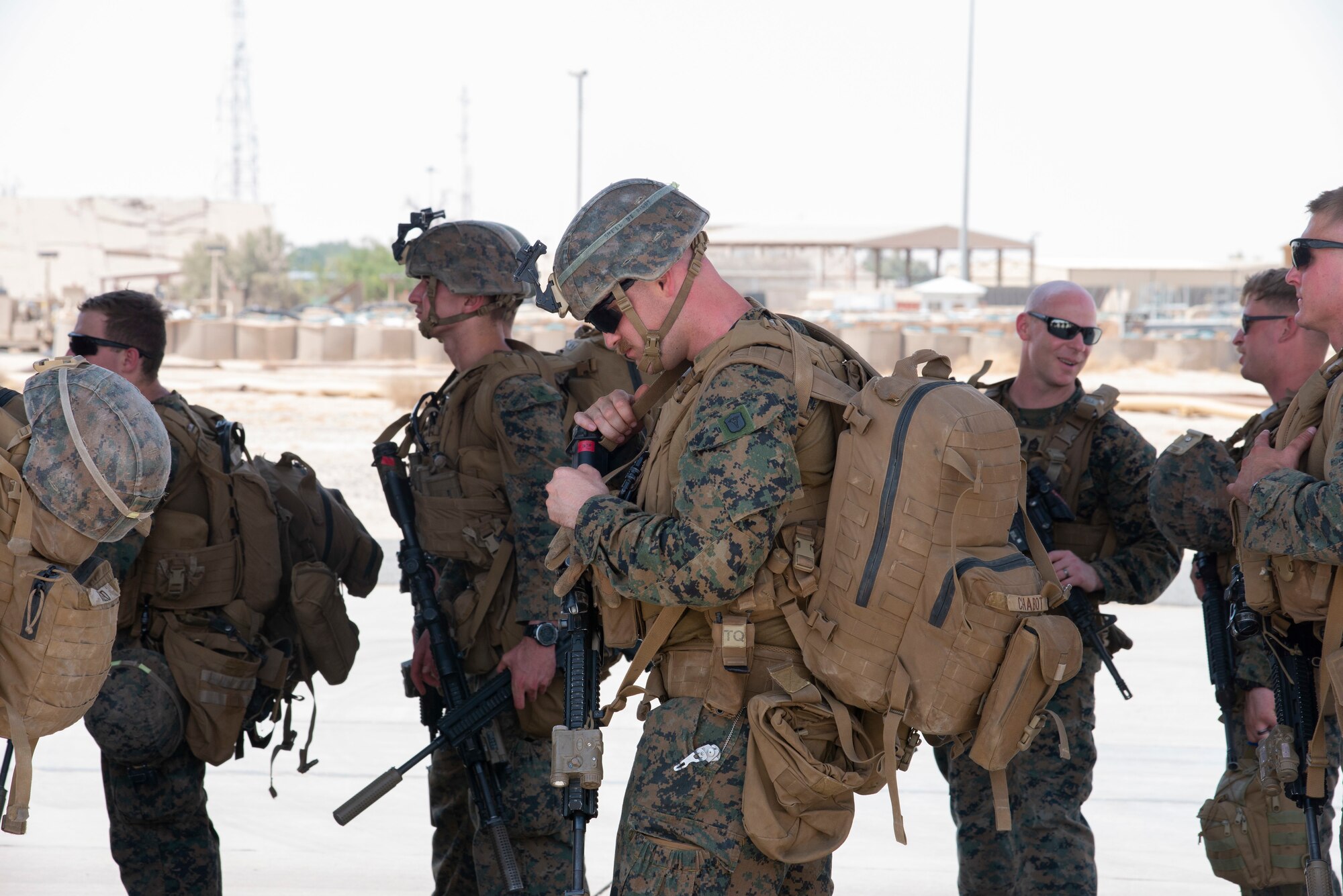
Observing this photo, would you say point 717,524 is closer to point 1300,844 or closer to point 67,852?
point 1300,844

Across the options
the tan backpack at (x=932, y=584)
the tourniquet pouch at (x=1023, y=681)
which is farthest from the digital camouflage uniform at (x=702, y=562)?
the tourniquet pouch at (x=1023, y=681)

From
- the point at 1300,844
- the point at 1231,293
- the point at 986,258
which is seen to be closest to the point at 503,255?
the point at 1300,844

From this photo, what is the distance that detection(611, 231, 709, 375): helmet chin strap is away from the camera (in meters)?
2.88

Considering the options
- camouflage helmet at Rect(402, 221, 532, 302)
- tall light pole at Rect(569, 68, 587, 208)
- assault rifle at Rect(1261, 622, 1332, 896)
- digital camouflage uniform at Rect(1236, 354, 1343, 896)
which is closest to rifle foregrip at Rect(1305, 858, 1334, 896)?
assault rifle at Rect(1261, 622, 1332, 896)

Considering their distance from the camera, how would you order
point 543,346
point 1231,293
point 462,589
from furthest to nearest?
1. point 1231,293
2. point 543,346
3. point 462,589

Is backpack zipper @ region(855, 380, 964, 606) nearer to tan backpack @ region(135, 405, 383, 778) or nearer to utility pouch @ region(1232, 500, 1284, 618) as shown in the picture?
utility pouch @ region(1232, 500, 1284, 618)

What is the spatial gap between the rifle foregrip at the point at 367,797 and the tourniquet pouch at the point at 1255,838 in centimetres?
231

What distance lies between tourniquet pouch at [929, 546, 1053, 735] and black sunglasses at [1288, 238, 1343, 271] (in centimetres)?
109

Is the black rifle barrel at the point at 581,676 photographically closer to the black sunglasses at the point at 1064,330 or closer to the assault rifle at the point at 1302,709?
the assault rifle at the point at 1302,709

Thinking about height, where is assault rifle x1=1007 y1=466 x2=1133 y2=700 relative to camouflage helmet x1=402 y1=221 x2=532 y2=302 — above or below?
below

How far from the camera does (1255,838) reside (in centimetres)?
366

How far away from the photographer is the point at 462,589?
4.39 metres

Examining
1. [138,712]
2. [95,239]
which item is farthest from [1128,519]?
[95,239]

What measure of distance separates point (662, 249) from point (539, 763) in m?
1.94
